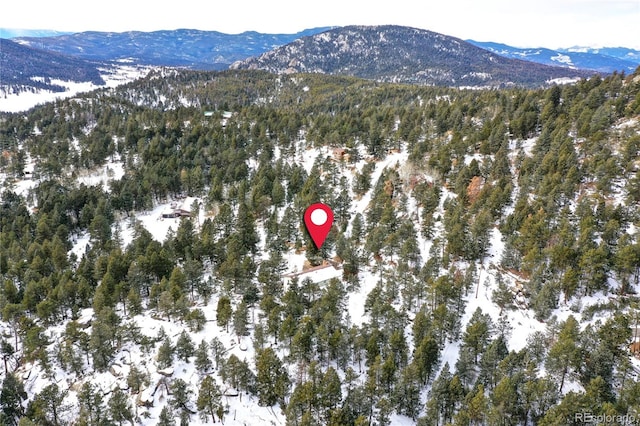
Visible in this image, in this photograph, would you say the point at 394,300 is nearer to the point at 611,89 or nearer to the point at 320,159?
the point at 320,159

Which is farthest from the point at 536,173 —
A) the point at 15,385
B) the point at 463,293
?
the point at 15,385

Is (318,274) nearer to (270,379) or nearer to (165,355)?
(270,379)

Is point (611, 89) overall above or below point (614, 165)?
above

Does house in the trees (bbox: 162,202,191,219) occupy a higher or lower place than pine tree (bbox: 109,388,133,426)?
higher

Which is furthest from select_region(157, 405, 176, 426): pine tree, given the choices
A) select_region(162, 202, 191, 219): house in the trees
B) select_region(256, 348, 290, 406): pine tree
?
select_region(162, 202, 191, 219): house in the trees

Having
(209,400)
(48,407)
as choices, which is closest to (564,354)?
(209,400)

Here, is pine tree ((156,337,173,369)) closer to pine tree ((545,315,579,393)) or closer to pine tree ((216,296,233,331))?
pine tree ((216,296,233,331))

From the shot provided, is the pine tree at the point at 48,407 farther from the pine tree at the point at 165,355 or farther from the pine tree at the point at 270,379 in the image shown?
the pine tree at the point at 270,379

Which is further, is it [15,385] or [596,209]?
[596,209]
